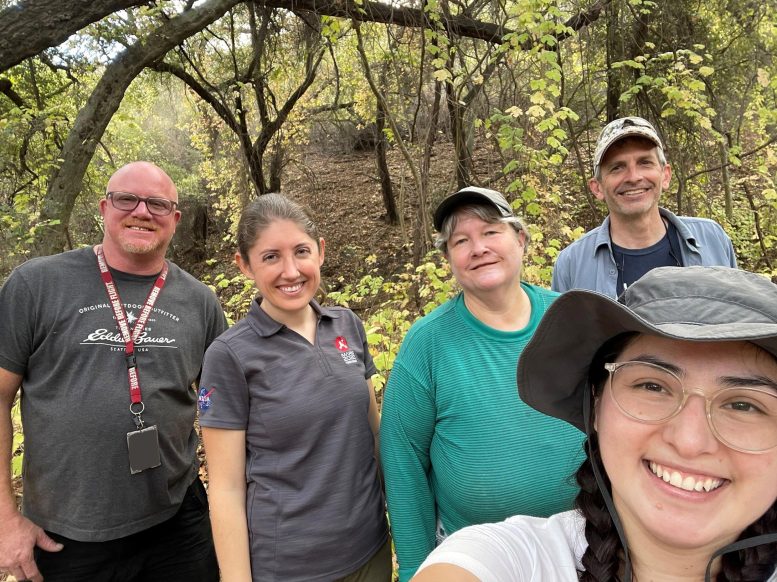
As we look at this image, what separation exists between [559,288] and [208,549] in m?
2.31

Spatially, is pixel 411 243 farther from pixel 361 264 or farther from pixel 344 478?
pixel 344 478

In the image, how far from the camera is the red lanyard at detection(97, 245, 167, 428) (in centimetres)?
214

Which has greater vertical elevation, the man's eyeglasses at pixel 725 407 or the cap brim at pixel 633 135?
the cap brim at pixel 633 135

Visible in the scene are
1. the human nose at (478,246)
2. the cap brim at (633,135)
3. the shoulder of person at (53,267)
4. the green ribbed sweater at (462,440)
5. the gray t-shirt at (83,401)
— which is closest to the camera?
the green ribbed sweater at (462,440)

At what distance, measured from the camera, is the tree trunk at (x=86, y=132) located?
14.2ft

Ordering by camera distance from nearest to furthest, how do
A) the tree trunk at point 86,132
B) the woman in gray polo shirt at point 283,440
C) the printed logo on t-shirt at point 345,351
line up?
the woman in gray polo shirt at point 283,440, the printed logo on t-shirt at point 345,351, the tree trunk at point 86,132

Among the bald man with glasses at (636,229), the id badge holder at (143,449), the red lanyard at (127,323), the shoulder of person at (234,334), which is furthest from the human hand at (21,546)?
the bald man with glasses at (636,229)

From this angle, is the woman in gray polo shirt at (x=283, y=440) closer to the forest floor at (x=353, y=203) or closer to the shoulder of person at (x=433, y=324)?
the shoulder of person at (x=433, y=324)

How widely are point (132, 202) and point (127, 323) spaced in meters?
0.57

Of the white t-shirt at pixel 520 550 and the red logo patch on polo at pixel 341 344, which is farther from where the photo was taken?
the red logo patch on polo at pixel 341 344

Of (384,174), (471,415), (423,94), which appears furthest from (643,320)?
(384,174)

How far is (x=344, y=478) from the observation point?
1796 mm

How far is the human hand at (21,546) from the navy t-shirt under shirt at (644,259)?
291 cm

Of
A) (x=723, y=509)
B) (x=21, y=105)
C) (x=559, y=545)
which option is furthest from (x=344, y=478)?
(x=21, y=105)
